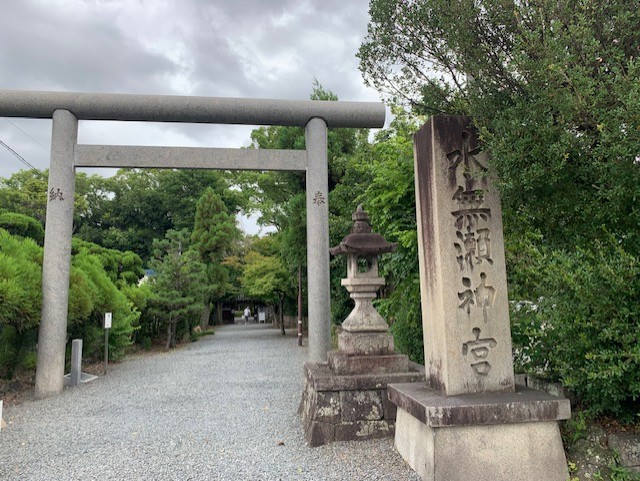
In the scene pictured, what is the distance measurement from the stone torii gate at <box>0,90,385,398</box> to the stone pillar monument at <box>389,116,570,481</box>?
11.5 feet

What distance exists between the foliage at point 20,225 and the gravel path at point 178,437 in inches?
190

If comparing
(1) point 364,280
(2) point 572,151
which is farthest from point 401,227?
(2) point 572,151

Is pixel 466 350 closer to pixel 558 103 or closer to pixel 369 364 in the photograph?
pixel 369 364

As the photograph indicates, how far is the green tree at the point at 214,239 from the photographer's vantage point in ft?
68.7

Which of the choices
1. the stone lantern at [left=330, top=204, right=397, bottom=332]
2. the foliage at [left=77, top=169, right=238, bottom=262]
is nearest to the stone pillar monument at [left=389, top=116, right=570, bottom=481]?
the stone lantern at [left=330, top=204, right=397, bottom=332]

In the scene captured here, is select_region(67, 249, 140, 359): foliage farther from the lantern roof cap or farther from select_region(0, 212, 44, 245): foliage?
the lantern roof cap

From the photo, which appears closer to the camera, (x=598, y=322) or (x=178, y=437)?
(x=598, y=322)

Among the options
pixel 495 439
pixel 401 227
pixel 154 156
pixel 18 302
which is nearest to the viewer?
pixel 495 439

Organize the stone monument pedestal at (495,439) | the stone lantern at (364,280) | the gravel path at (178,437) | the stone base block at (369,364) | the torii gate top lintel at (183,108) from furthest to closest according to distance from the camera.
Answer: the torii gate top lintel at (183,108) → the stone lantern at (364,280) → the stone base block at (369,364) → the gravel path at (178,437) → the stone monument pedestal at (495,439)

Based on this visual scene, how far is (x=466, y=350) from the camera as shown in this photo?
321cm

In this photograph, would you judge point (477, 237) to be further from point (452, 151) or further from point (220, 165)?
point (220, 165)

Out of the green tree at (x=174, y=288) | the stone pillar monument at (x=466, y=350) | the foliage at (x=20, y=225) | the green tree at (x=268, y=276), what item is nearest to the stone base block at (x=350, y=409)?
the stone pillar monument at (x=466, y=350)

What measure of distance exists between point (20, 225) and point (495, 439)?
38.3 feet

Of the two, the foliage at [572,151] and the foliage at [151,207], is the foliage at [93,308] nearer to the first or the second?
the foliage at [572,151]
